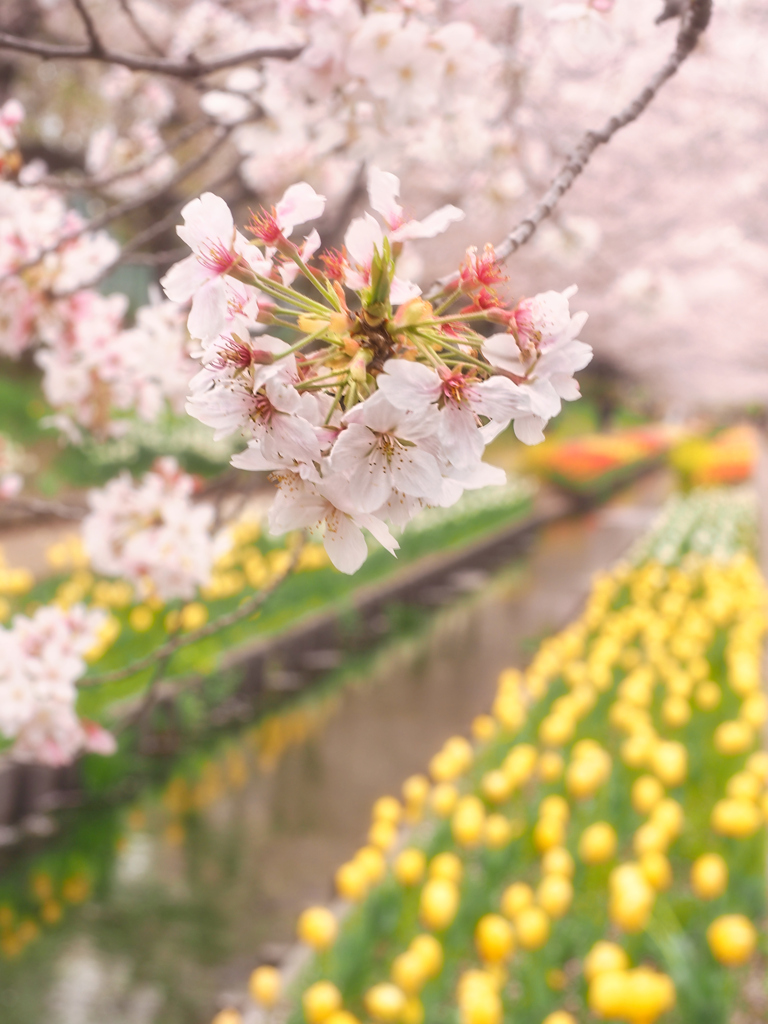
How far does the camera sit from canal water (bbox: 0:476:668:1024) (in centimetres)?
284

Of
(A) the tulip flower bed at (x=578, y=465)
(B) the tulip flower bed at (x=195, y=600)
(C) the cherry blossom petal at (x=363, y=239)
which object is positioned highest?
(A) the tulip flower bed at (x=578, y=465)

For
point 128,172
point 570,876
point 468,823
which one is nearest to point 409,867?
point 468,823

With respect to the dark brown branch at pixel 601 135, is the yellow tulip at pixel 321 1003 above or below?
below

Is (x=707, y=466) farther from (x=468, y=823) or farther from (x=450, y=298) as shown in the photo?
(x=450, y=298)

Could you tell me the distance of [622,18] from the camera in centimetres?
159

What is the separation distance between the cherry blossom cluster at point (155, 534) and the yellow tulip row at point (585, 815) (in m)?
0.88

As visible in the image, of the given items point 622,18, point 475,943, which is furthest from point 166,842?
point 622,18

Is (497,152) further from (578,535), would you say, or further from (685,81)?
(578,535)

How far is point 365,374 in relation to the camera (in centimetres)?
64

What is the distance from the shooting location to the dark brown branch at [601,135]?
2.91 ft

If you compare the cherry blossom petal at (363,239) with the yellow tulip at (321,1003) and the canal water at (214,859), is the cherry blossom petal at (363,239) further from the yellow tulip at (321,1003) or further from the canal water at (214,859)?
the canal water at (214,859)

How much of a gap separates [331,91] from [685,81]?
467 cm

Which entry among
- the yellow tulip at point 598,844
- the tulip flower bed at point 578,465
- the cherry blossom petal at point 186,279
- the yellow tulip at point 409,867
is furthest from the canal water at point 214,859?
the tulip flower bed at point 578,465

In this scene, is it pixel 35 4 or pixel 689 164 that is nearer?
pixel 35 4
